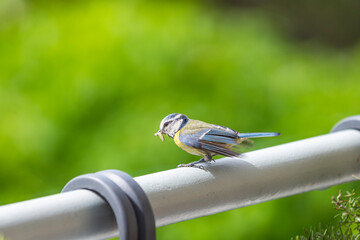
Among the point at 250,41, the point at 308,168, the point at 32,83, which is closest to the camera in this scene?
the point at 308,168

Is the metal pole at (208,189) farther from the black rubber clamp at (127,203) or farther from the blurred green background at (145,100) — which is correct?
the blurred green background at (145,100)

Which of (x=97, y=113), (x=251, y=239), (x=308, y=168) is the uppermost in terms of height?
(x=308, y=168)

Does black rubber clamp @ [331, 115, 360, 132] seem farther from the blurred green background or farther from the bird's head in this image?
the blurred green background

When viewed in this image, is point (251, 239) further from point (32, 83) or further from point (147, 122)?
point (32, 83)

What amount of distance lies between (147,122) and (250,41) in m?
0.74

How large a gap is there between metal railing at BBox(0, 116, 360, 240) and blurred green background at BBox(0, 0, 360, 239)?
61 cm

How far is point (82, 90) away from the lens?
156 cm

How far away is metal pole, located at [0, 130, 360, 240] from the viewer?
435 mm

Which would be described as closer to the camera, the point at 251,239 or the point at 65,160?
the point at 251,239

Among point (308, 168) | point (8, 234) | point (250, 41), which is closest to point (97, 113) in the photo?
point (250, 41)

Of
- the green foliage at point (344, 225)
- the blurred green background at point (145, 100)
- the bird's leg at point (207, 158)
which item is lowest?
the blurred green background at point (145, 100)

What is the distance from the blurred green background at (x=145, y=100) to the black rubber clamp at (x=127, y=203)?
777mm

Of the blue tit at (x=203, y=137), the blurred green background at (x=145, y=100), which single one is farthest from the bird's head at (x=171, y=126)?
the blurred green background at (x=145, y=100)

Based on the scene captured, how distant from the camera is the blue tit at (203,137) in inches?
21.5
